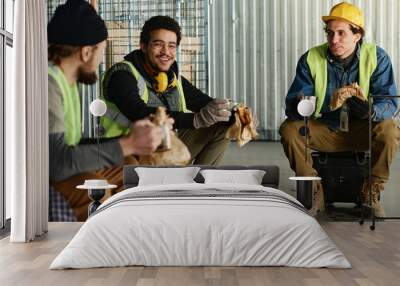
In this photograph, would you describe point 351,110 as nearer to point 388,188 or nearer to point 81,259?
point 388,188

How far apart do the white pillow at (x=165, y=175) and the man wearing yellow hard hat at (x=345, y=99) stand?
4.23ft

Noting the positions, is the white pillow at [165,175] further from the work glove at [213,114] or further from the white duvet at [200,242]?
the white duvet at [200,242]

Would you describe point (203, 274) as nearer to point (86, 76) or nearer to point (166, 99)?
point (166, 99)

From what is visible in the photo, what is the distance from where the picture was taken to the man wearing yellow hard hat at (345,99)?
8.00 metres

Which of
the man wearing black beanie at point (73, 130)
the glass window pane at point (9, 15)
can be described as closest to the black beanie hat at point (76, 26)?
the man wearing black beanie at point (73, 130)

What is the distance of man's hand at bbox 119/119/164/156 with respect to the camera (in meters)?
8.06

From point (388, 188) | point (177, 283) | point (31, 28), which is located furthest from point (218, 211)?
point (388, 188)

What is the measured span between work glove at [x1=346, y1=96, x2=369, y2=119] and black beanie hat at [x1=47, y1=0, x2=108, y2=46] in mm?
3099

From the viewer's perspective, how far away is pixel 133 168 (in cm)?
793

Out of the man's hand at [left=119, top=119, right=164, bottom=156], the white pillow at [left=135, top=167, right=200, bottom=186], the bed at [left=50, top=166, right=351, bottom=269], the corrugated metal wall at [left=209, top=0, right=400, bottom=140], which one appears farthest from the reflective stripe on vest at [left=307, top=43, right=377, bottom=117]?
the bed at [left=50, top=166, right=351, bottom=269]

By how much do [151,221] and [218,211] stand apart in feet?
1.73

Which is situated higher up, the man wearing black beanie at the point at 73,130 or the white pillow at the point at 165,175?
the man wearing black beanie at the point at 73,130

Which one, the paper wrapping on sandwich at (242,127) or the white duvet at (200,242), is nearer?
the white duvet at (200,242)

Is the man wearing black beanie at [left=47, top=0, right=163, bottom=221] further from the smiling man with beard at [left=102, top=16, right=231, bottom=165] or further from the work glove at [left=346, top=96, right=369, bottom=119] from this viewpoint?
the work glove at [left=346, top=96, right=369, bottom=119]
